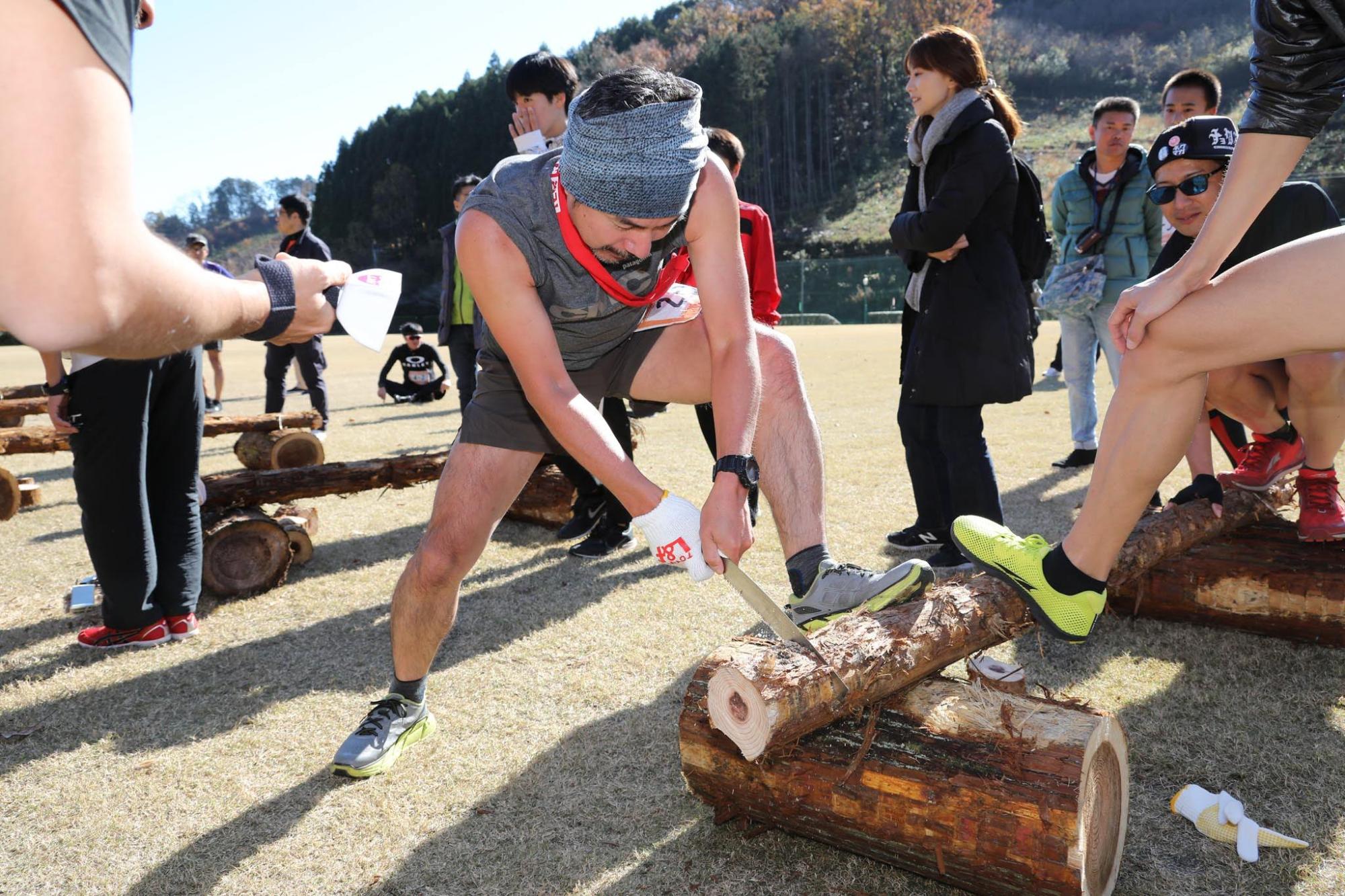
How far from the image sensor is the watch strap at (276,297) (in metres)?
1.62

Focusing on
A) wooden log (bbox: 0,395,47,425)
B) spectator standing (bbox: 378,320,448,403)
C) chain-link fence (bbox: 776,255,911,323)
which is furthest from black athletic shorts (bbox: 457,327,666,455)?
chain-link fence (bbox: 776,255,911,323)

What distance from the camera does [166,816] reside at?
2.55m

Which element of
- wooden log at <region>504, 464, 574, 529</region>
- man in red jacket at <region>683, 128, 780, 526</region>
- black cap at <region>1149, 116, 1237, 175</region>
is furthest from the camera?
wooden log at <region>504, 464, 574, 529</region>

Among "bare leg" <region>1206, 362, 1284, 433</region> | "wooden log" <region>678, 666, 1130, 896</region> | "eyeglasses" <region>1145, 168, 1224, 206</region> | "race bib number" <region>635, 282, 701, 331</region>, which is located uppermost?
"eyeglasses" <region>1145, 168, 1224, 206</region>

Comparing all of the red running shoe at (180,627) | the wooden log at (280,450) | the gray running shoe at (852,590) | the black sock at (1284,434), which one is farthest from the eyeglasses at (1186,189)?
the wooden log at (280,450)

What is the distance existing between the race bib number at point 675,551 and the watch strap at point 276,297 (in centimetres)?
102

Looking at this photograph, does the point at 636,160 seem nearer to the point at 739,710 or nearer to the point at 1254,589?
the point at 739,710

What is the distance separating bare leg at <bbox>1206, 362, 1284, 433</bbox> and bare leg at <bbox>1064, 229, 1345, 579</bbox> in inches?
56.9

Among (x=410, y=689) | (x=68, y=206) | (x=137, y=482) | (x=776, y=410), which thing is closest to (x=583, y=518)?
(x=137, y=482)

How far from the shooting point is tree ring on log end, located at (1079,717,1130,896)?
190 centimetres

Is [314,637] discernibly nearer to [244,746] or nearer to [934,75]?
[244,746]

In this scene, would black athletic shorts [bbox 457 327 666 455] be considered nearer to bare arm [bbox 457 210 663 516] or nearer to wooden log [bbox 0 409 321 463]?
bare arm [bbox 457 210 663 516]

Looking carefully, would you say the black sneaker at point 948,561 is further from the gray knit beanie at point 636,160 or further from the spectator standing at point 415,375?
the spectator standing at point 415,375

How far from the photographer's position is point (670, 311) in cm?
292
